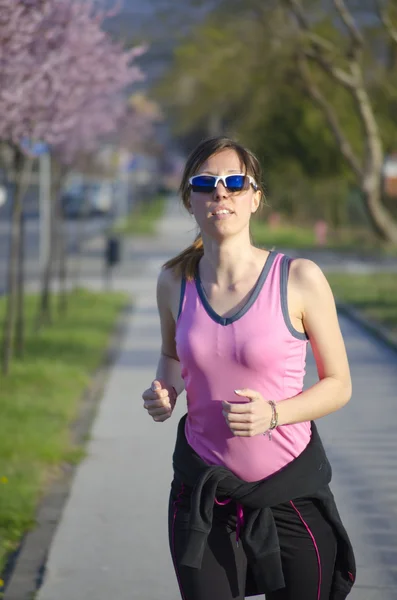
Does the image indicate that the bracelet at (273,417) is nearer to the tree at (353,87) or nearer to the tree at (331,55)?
the tree at (331,55)

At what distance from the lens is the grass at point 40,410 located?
21.6 ft

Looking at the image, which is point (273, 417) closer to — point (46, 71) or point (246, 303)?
point (246, 303)

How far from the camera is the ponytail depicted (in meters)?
3.43

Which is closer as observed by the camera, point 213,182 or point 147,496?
point 213,182

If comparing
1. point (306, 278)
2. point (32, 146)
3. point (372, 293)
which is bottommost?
point (306, 278)

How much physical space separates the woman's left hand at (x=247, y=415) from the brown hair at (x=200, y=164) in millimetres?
487

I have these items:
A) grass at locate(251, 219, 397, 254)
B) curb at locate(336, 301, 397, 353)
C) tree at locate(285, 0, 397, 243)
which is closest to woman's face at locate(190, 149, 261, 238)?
curb at locate(336, 301, 397, 353)

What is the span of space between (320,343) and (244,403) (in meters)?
0.31

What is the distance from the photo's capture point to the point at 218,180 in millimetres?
3301

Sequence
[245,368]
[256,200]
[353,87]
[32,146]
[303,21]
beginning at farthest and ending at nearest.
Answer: [353,87] → [303,21] → [32,146] → [256,200] → [245,368]

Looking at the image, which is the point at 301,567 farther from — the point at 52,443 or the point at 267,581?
the point at 52,443

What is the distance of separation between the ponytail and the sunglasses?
222 millimetres

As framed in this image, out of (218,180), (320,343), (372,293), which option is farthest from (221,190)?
(372,293)

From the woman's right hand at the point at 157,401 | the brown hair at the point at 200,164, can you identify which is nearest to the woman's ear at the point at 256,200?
the brown hair at the point at 200,164
